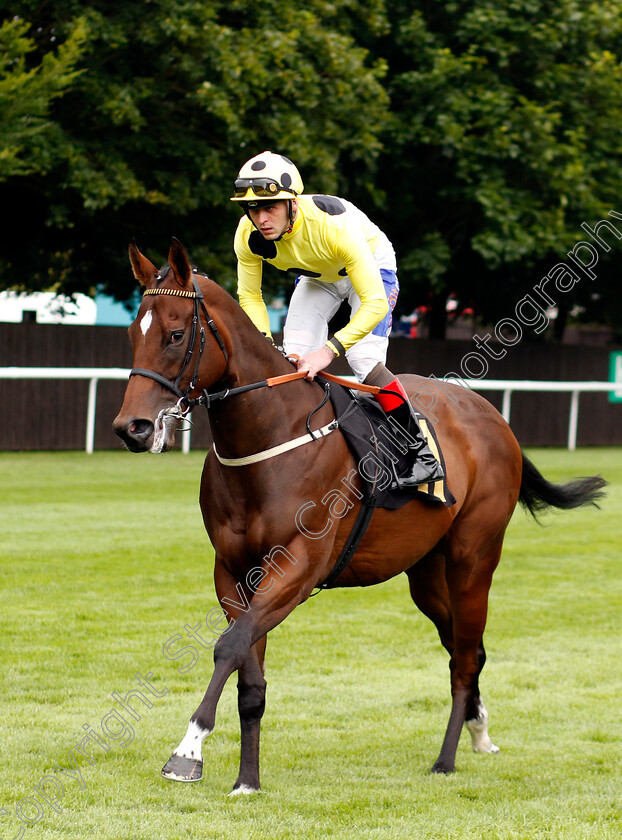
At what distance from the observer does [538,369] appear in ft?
68.8

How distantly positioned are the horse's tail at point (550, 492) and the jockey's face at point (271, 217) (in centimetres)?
213

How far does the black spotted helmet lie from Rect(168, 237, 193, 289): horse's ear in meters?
0.46

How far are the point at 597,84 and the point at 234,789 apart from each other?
1646 cm

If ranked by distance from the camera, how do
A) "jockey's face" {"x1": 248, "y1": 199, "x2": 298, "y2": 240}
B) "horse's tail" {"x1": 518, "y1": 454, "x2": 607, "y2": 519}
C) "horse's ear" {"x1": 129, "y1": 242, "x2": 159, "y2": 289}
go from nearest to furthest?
"horse's ear" {"x1": 129, "y1": 242, "x2": 159, "y2": 289} → "jockey's face" {"x1": 248, "y1": 199, "x2": 298, "y2": 240} → "horse's tail" {"x1": 518, "y1": 454, "x2": 607, "y2": 519}

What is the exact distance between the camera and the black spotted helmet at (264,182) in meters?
3.96

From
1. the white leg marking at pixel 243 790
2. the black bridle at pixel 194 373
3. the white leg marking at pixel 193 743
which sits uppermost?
the black bridle at pixel 194 373

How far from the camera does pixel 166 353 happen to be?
356 centimetres

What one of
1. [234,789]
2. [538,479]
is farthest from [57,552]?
[234,789]

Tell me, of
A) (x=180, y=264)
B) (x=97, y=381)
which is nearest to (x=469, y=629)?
(x=180, y=264)

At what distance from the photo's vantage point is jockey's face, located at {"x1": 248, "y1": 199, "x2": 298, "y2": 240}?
4043 mm

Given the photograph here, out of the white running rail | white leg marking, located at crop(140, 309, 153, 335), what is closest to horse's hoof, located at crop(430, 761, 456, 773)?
white leg marking, located at crop(140, 309, 153, 335)

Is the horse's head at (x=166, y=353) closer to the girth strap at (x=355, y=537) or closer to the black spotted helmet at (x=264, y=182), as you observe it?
the black spotted helmet at (x=264, y=182)

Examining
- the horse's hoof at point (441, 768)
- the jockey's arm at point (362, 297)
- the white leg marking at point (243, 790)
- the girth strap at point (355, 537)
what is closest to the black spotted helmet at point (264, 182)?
the jockey's arm at point (362, 297)

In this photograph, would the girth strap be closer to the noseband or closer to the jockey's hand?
the jockey's hand
